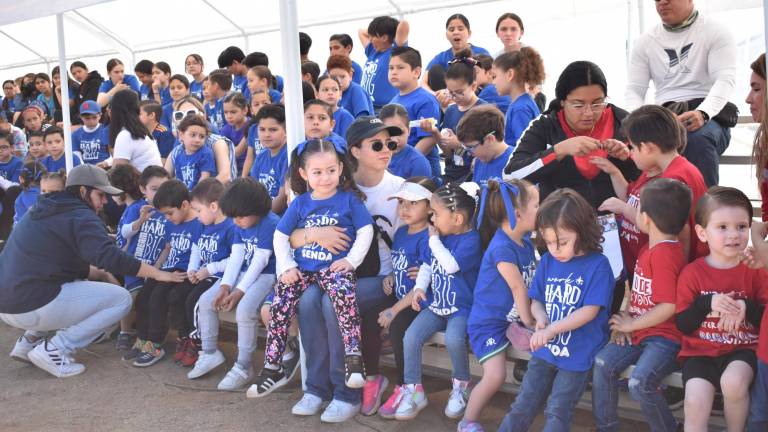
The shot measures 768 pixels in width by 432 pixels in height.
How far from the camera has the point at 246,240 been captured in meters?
4.57

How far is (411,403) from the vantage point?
364 centimetres

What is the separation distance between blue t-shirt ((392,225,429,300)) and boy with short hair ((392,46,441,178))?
1329 mm

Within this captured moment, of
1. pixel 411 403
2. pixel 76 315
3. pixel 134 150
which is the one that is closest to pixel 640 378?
pixel 411 403

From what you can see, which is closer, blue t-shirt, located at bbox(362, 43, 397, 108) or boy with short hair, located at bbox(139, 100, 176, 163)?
blue t-shirt, located at bbox(362, 43, 397, 108)

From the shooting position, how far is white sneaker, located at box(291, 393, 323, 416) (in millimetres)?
3885

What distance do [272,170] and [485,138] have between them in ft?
5.33

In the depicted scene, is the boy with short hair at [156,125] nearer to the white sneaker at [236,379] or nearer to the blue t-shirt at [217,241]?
the blue t-shirt at [217,241]

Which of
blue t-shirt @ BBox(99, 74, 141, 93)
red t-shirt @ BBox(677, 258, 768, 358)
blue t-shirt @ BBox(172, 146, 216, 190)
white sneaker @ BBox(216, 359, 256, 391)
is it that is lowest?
white sneaker @ BBox(216, 359, 256, 391)

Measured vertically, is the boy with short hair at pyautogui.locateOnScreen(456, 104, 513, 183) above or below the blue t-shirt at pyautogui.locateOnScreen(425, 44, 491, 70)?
below

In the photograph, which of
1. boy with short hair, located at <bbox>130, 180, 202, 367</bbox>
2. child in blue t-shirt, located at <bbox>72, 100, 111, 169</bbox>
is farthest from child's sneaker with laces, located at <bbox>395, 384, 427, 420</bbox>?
child in blue t-shirt, located at <bbox>72, 100, 111, 169</bbox>

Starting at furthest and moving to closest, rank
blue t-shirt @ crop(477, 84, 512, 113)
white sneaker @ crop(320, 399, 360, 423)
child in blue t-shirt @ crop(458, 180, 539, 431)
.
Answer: blue t-shirt @ crop(477, 84, 512, 113) → white sneaker @ crop(320, 399, 360, 423) → child in blue t-shirt @ crop(458, 180, 539, 431)

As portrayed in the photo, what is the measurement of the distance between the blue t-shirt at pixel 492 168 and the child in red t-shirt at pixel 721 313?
4.58 feet

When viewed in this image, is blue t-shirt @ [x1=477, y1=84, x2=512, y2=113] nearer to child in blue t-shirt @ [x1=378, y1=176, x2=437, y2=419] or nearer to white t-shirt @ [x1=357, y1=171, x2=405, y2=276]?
white t-shirt @ [x1=357, y1=171, x2=405, y2=276]

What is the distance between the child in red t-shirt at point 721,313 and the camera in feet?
9.11
